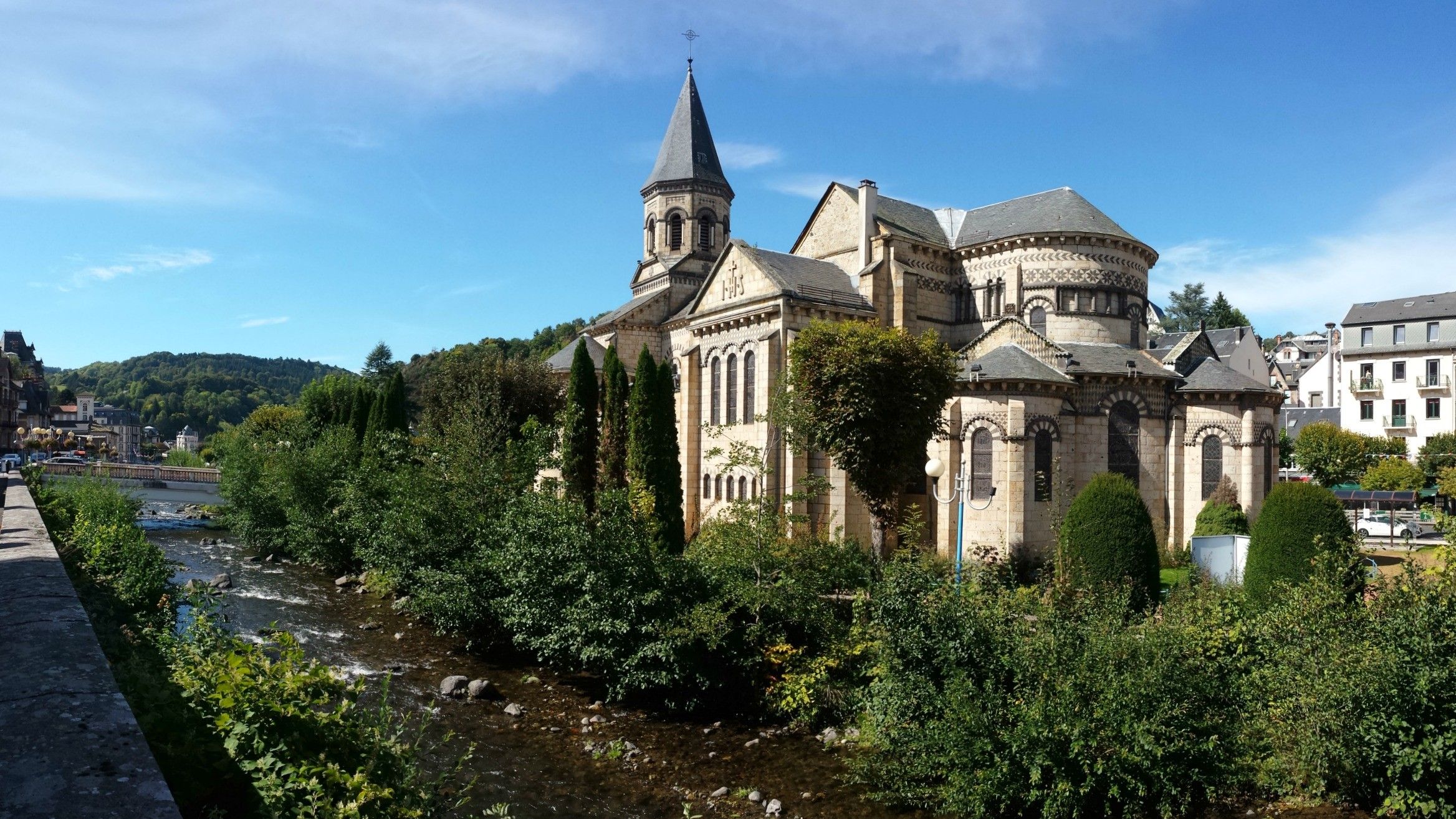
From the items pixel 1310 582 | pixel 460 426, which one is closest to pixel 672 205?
pixel 460 426

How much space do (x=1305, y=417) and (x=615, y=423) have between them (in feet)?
179

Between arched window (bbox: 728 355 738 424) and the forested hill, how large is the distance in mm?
110043

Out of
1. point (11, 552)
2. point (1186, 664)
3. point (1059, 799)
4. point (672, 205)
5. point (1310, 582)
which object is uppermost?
point (672, 205)

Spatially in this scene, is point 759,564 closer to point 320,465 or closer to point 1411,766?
point 1411,766

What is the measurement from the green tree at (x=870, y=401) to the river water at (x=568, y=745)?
8.22 metres

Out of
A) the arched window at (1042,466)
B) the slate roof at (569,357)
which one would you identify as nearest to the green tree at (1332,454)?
the arched window at (1042,466)

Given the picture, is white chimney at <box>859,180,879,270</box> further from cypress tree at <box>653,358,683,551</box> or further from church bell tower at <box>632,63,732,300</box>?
church bell tower at <box>632,63,732,300</box>

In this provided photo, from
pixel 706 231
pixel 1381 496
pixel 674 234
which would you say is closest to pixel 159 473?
pixel 674 234

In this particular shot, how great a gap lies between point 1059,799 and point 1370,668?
14.5 feet

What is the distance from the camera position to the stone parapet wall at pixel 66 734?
3.14 metres

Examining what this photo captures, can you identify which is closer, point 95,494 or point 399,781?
point 399,781

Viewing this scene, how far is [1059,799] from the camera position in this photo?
428 inches

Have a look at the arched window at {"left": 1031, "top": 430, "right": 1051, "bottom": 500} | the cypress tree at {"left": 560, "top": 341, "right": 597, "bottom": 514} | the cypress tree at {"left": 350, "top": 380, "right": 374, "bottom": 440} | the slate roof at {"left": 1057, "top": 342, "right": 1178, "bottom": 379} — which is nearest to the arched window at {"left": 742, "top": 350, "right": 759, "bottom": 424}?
the cypress tree at {"left": 560, "top": 341, "right": 597, "bottom": 514}

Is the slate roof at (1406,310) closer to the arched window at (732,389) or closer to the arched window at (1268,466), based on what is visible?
the arched window at (1268,466)
